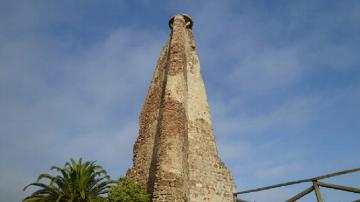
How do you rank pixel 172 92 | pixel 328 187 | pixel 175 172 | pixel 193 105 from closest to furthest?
pixel 328 187 < pixel 175 172 < pixel 172 92 < pixel 193 105

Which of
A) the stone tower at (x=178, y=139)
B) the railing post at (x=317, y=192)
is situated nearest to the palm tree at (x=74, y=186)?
the stone tower at (x=178, y=139)

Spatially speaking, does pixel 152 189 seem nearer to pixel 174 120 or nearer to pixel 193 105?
pixel 174 120

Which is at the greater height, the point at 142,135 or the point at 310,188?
the point at 142,135

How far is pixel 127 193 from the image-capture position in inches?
578

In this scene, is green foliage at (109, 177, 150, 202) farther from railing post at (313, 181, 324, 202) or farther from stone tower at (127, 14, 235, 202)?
railing post at (313, 181, 324, 202)

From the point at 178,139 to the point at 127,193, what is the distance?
324 cm

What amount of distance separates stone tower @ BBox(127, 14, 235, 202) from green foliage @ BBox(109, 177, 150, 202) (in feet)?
1.70

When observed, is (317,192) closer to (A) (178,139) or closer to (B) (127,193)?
(A) (178,139)

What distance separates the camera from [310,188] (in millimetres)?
10492

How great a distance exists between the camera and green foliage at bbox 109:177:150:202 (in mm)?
A: 14183

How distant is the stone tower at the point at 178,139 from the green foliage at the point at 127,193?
0.52m

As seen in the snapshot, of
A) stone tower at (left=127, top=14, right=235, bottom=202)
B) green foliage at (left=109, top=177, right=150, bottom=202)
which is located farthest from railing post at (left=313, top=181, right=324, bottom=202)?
green foliage at (left=109, top=177, right=150, bottom=202)

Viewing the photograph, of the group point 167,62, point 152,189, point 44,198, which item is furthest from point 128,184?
point 167,62

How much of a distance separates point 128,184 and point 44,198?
4743 millimetres
